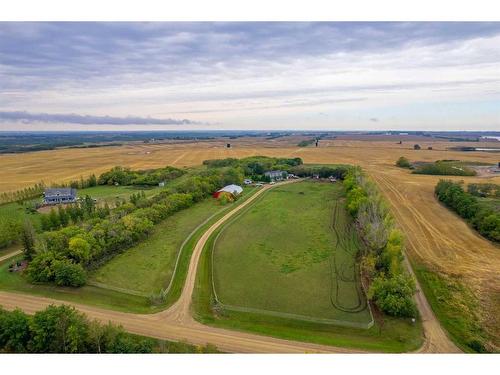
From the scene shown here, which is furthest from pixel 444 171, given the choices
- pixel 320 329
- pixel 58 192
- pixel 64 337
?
pixel 64 337

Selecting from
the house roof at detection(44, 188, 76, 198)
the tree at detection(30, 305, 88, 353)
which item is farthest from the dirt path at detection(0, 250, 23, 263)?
the house roof at detection(44, 188, 76, 198)

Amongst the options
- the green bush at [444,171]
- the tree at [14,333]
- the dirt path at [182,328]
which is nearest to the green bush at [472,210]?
the green bush at [444,171]

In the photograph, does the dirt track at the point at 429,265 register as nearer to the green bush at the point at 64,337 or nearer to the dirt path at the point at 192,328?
the dirt path at the point at 192,328

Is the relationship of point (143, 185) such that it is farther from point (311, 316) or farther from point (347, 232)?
point (311, 316)

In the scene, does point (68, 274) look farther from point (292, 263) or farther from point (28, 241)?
point (292, 263)

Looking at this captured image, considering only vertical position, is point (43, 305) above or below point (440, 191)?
below

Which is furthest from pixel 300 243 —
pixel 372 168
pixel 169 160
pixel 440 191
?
pixel 169 160
